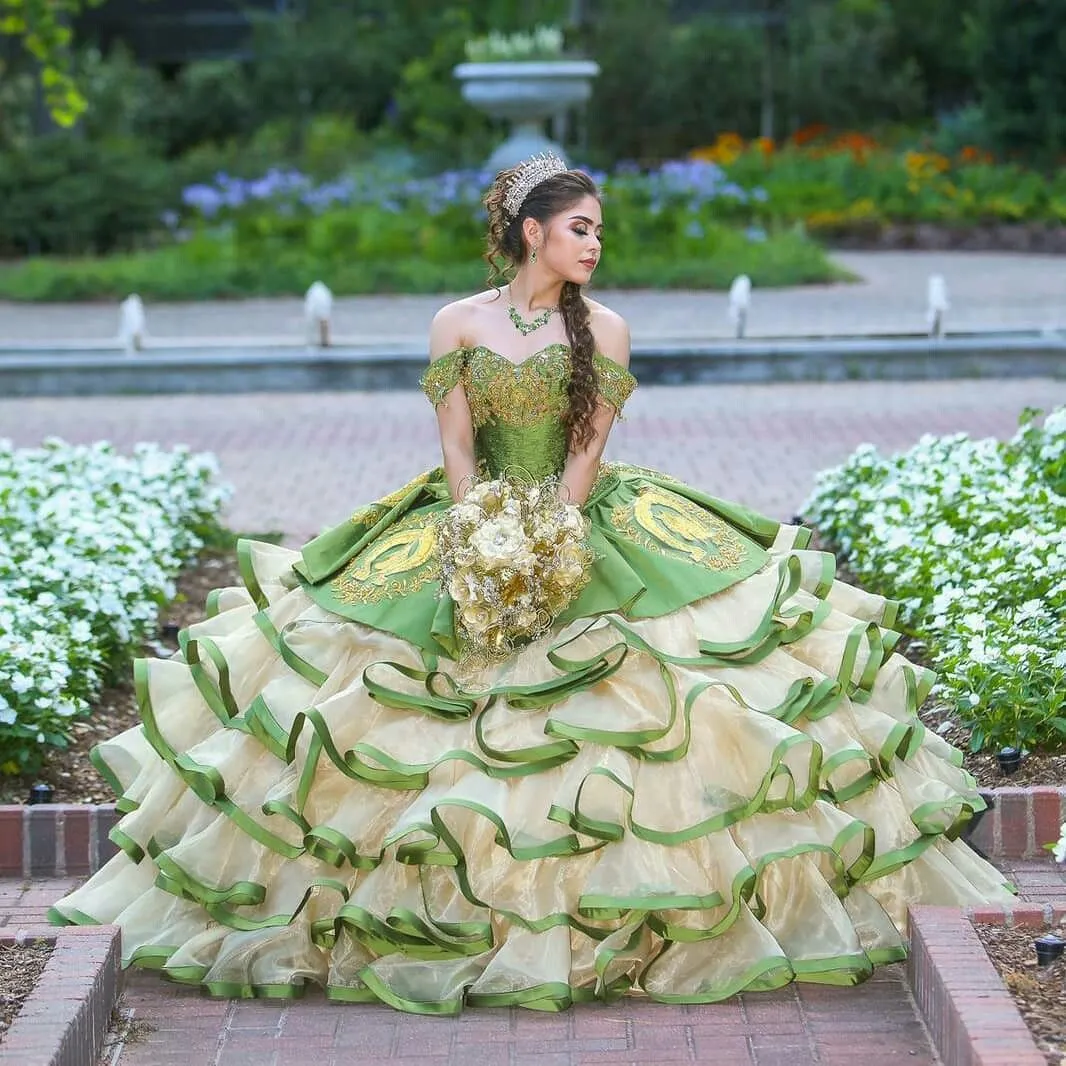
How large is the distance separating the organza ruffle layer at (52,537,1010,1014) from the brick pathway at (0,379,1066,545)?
3954 millimetres

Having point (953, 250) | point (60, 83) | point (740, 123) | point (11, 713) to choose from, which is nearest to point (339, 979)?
point (11, 713)

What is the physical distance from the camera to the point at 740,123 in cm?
2862

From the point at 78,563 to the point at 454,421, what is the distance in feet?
7.04

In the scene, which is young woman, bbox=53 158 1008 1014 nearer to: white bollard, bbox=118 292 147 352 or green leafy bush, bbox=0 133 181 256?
white bollard, bbox=118 292 147 352

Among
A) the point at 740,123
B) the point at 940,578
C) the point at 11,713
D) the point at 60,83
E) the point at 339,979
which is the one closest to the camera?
the point at 339,979

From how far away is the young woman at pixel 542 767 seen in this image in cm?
441

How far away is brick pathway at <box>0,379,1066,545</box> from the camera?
9742mm

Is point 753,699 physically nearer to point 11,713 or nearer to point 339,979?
point 339,979

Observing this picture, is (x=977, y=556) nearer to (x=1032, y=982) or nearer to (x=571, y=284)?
(x=571, y=284)

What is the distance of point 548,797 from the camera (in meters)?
4.49

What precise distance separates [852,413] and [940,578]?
5579mm

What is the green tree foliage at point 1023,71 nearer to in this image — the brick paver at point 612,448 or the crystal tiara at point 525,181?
the brick paver at point 612,448

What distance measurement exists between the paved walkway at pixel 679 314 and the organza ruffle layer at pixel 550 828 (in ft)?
30.8

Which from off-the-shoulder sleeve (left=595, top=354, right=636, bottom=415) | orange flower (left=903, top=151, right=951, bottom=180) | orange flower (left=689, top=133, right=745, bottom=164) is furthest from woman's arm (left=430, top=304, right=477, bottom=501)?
orange flower (left=689, top=133, right=745, bottom=164)
